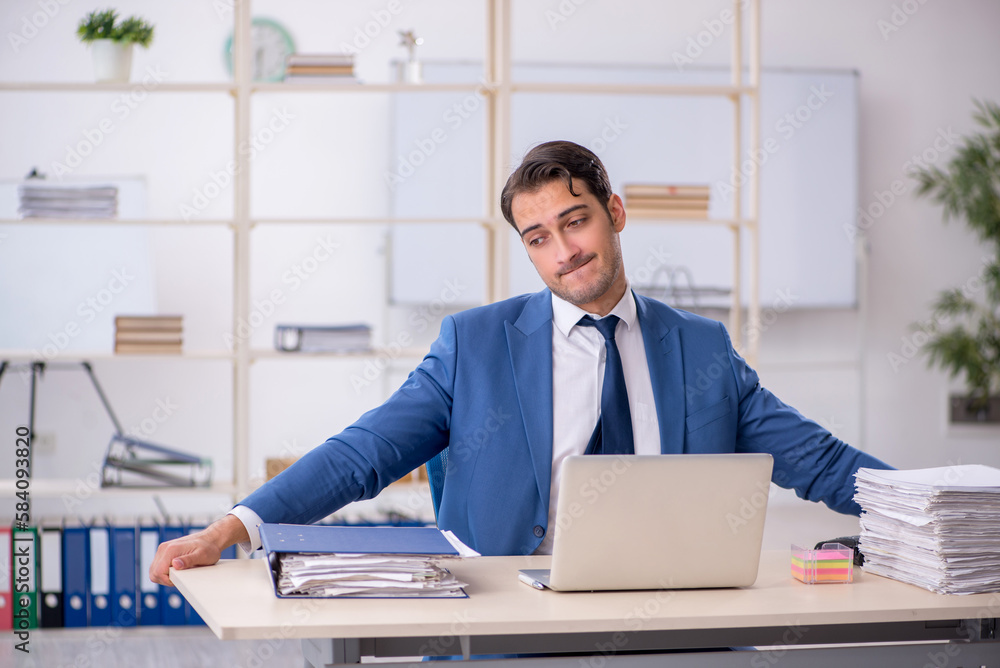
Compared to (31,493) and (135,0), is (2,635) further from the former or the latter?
(135,0)

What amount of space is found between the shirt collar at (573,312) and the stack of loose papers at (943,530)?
60 centimetres

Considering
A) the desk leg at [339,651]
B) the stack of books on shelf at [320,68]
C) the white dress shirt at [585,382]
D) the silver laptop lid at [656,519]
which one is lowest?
the desk leg at [339,651]

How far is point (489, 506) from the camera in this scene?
1.73 meters

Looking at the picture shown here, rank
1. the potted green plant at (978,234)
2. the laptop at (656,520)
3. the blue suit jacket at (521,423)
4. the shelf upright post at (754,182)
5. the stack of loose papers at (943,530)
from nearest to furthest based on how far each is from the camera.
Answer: the laptop at (656,520), the stack of loose papers at (943,530), the blue suit jacket at (521,423), the shelf upright post at (754,182), the potted green plant at (978,234)

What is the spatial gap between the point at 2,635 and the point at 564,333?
2425 millimetres

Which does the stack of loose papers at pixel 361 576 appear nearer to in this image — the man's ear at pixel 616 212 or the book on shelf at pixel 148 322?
the man's ear at pixel 616 212

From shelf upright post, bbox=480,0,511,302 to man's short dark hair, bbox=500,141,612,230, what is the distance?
1.49 m

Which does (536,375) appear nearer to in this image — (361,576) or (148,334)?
(361,576)

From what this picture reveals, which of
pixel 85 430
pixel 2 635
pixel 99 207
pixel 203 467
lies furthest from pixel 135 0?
pixel 2 635

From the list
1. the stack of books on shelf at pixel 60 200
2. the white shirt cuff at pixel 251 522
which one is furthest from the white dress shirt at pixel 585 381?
the stack of books on shelf at pixel 60 200

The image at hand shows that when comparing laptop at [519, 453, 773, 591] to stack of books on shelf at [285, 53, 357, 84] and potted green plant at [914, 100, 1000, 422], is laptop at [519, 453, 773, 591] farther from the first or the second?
potted green plant at [914, 100, 1000, 422]

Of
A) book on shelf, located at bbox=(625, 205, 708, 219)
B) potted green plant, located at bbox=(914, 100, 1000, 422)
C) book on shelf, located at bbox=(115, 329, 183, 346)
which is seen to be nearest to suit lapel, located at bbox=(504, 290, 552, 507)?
book on shelf, located at bbox=(625, 205, 708, 219)

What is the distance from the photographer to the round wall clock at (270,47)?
4445mm

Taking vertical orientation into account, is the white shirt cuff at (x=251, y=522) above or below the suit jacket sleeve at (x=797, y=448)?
below
